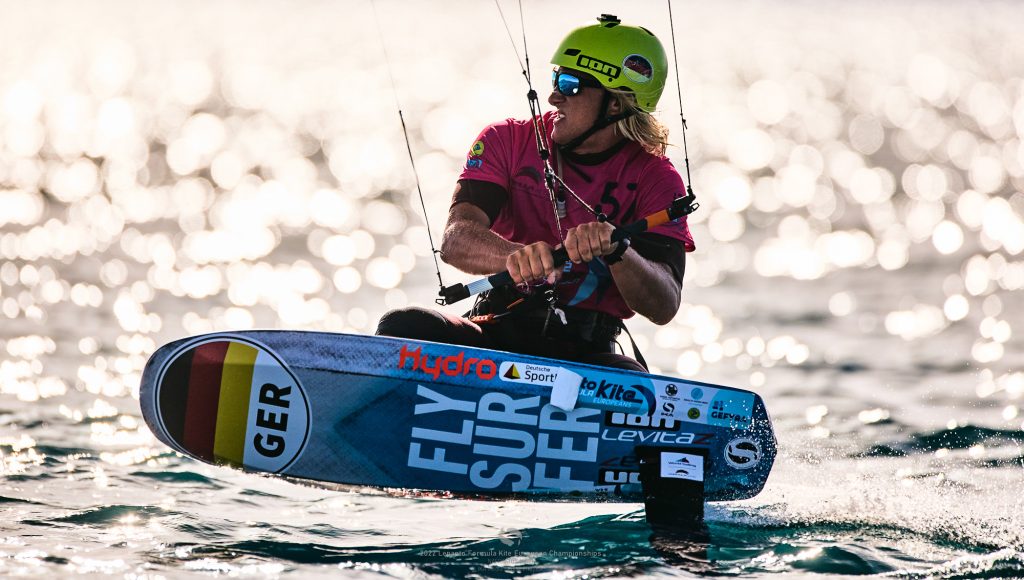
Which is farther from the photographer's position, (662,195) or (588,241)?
(662,195)

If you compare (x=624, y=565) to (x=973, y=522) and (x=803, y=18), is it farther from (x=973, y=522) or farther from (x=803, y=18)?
(x=803, y=18)

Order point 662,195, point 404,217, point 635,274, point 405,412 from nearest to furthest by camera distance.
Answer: point 635,274 → point 405,412 → point 662,195 → point 404,217

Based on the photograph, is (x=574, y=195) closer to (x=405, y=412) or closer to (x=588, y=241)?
(x=588, y=241)

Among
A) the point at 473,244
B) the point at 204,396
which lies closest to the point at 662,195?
the point at 473,244

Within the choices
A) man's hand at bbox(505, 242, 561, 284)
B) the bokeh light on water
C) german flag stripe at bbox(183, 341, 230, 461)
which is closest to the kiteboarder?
man's hand at bbox(505, 242, 561, 284)

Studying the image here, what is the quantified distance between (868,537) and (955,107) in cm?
3148

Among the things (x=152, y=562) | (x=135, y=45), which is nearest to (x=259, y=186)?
(x=152, y=562)

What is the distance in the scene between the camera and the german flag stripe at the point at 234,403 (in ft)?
21.2

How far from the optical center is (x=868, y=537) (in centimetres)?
645

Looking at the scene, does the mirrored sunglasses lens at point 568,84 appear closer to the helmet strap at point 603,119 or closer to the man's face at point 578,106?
the man's face at point 578,106

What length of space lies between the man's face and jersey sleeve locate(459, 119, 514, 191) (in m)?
0.26

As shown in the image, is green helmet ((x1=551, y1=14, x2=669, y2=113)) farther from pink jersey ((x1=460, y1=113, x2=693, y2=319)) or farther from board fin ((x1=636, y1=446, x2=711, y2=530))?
board fin ((x1=636, y1=446, x2=711, y2=530))

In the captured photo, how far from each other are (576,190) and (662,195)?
0.41 meters

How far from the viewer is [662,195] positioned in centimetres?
659
